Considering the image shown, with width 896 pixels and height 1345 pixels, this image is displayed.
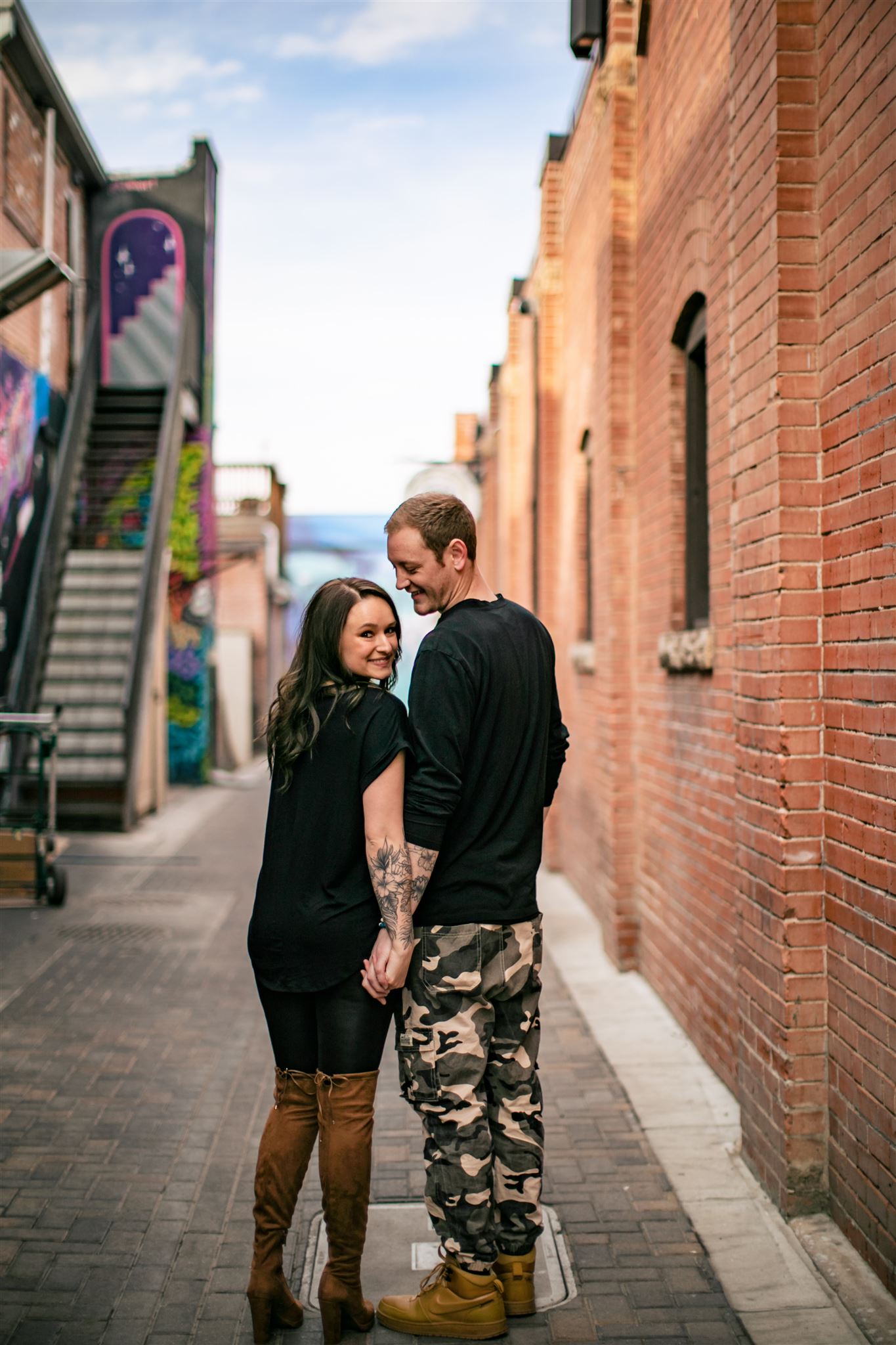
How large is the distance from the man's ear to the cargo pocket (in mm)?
1249

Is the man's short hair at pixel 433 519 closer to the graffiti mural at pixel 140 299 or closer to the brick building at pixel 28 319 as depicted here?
the brick building at pixel 28 319

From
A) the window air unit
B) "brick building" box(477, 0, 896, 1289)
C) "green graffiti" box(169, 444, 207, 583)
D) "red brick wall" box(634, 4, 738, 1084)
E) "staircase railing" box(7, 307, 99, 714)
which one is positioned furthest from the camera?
"green graffiti" box(169, 444, 207, 583)

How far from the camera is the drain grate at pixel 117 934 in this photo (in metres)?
7.73

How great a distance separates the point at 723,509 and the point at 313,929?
2.93m

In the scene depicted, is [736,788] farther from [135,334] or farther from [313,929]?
[135,334]

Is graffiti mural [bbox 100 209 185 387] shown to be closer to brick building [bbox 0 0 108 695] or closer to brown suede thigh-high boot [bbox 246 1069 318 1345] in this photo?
brick building [bbox 0 0 108 695]

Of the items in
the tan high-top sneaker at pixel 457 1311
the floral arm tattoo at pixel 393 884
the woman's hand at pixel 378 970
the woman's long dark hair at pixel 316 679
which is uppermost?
the woman's long dark hair at pixel 316 679

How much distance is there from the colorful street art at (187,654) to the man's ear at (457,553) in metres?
16.0

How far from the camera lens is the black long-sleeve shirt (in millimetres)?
3023

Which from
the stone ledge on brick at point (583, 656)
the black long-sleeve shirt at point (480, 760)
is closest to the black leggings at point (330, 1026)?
the black long-sleeve shirt at point (480, 760)

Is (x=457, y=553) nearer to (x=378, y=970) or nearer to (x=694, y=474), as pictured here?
(x=378, y=970)

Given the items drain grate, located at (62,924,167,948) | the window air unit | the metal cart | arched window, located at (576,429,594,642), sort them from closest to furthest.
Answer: the window air unit, drain grate, located at (62,924,167,948), the metal cart, arched window, located at (576,429,594,642)

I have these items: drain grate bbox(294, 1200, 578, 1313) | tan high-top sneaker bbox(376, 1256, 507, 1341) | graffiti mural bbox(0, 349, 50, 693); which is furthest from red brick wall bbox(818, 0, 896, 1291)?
graffiti mural bbox(0, 349, 50, 693)

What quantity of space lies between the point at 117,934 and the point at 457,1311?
5.34 meters
